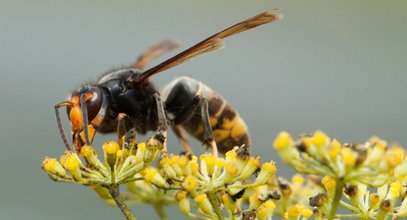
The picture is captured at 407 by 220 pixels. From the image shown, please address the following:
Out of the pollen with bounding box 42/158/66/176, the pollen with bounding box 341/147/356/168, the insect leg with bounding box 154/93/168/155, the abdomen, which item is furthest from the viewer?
the abdomen

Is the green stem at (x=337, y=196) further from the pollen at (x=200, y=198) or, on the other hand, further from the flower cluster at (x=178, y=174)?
the pollen at (x=200, y=198)

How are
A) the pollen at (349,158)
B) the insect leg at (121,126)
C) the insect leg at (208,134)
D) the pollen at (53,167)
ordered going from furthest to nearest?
the insect leg at (208,134)
the insect leg at (121,126)
the pollen at (53,167)
the pollen at (349,158)

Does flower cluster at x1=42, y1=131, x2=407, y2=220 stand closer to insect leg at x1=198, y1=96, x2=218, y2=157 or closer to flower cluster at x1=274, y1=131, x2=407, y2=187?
flower cluster at x1=274, y1=131, x2=407, y2=187

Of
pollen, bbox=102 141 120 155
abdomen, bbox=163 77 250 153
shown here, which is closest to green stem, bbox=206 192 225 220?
pollen, bbox=102 141 120 155

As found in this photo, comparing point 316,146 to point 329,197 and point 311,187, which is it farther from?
point 311,187

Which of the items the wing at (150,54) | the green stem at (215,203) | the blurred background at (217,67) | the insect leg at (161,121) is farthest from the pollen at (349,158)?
the blurred background at (217,67)
